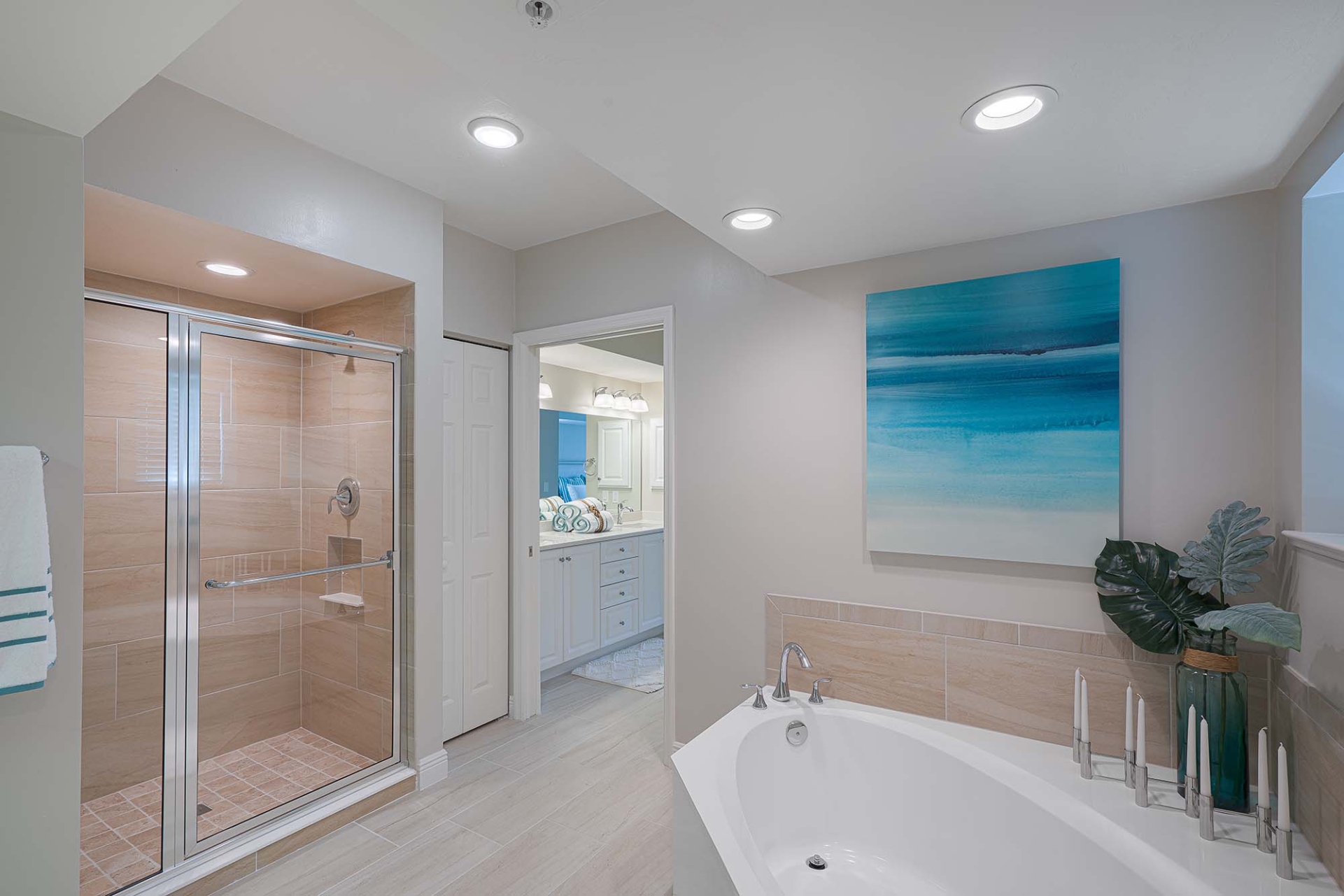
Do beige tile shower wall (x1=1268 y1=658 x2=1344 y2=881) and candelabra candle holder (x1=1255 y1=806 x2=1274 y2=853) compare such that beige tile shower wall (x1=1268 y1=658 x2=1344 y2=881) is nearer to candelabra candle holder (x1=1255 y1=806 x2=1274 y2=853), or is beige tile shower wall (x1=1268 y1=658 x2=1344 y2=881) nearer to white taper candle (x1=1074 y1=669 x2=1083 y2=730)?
candelabra candle holder (x1=1255 y1=806 x2=1274 y2=853)

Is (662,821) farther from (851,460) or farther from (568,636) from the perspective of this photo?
(568,636)

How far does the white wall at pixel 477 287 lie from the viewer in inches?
127

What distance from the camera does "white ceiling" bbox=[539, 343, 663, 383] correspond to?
486 centimetres

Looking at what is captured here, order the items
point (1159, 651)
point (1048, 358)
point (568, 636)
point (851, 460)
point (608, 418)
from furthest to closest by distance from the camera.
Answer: point (608, 418)
point (568, 636)
point (851, 460)
point (1048, 358)
point (1159, 651)

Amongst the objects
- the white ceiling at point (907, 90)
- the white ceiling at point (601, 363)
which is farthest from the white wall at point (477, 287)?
the white ceiling at point (907, 90)

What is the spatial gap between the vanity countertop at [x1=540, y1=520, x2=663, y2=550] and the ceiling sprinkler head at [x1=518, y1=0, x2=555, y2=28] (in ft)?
11.1

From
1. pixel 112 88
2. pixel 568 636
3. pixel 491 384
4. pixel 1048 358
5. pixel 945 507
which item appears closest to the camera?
pixel 112 88

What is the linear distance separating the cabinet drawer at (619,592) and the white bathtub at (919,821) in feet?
8.17

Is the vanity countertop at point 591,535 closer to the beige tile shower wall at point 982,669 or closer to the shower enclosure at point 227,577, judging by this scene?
the shower enclosure at point 227,577

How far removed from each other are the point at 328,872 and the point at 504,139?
2.69 m

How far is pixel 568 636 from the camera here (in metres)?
4.37

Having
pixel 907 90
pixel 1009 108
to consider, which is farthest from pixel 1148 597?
pixel 907 90

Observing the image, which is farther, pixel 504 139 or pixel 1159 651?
pixel 504 139

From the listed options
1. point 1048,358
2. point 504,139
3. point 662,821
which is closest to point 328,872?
point 662,821
